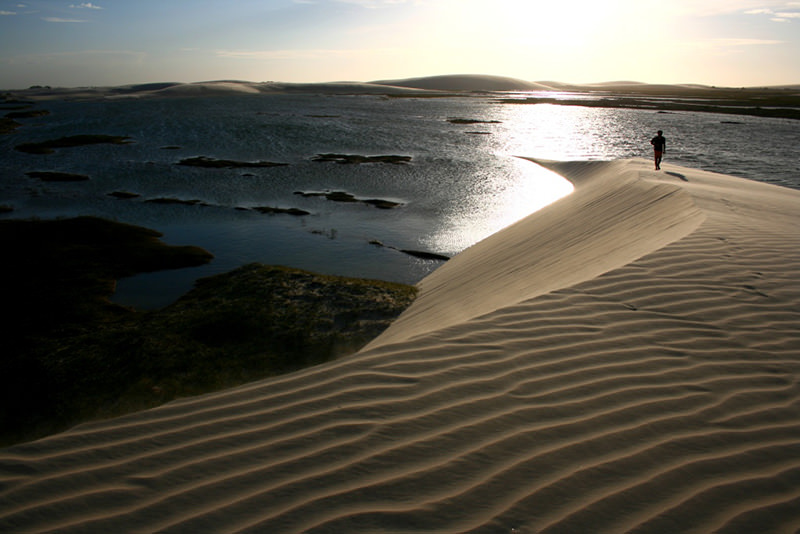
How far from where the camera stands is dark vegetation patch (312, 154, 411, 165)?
19453mm

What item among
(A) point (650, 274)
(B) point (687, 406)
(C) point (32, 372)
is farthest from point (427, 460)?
(C) point (32, 372)

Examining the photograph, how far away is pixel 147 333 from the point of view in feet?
18.6

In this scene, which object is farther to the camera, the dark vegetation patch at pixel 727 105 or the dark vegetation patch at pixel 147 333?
the dark vegetation patch at pixel 727 105

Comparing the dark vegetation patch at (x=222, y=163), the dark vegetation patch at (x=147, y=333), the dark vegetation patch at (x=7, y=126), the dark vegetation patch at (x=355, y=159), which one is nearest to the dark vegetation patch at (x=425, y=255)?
the dark vegetation patch at (x=147, y=333)

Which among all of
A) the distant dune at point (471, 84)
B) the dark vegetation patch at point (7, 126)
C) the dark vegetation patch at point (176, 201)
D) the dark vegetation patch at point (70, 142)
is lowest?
the dark vegetation patch at point (176, 201)

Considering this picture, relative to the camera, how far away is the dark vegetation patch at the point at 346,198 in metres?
12.9

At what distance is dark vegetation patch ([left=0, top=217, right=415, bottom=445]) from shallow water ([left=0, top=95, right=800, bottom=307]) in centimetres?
71

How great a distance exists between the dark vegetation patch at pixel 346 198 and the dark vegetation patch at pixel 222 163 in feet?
16.5

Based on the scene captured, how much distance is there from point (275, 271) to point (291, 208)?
17.2 feet

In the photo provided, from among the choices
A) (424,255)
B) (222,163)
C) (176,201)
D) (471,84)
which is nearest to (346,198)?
(176,201)

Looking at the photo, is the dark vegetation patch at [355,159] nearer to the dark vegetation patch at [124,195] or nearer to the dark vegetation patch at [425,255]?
the dark vegetation patch at [124,195]

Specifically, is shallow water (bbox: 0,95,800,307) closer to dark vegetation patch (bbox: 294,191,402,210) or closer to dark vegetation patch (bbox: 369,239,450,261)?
dark vegetation patch (bbox: 369,239,450,261)

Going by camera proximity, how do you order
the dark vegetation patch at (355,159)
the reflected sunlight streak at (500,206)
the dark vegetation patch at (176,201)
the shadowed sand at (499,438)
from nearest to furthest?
the shadowed sand at (499,438) → the reflected sunlight streak at (500,206) → the dark vegetation patch at (176,201) → the dark vegetation patch at (355,159)

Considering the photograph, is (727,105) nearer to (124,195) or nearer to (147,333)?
(124,195)
